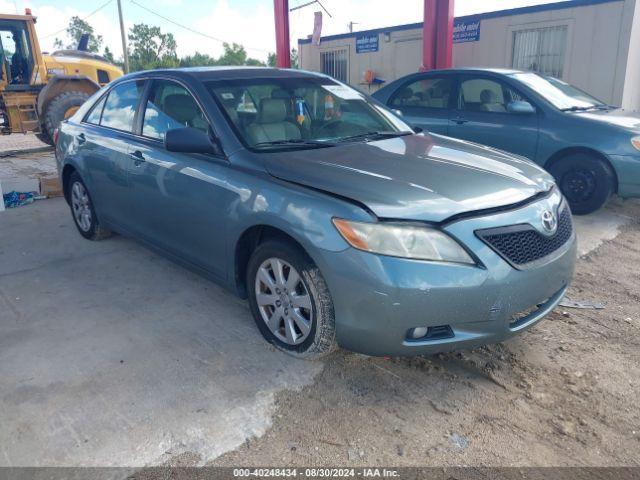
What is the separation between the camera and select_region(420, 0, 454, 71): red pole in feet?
30.7

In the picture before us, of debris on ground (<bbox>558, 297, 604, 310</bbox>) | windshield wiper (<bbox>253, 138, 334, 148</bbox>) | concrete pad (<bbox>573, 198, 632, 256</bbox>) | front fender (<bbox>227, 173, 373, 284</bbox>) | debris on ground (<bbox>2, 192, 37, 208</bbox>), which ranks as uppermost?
windshield wiper (<bbox>253, 138, 334, 148</bbox>)

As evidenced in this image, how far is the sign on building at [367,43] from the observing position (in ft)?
45.2

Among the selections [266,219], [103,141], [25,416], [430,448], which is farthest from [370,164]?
[103,141]

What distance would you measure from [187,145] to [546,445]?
8.10 feet

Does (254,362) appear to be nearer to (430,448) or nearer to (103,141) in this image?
(430,448)

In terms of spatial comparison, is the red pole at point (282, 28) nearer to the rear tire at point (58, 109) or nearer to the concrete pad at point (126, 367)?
the rear tire at point (58, 109)

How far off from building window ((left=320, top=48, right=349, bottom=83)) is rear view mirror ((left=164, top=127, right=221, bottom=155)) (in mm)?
11968

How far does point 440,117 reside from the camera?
6.95 metres

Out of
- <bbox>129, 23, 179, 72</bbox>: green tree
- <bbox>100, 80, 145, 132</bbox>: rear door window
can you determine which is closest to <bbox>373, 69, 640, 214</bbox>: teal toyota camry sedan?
<bbox>100, 80, 145, 132</bbox>: rear door window

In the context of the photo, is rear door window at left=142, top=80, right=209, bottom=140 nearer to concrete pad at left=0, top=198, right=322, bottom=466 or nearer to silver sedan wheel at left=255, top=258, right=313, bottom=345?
silver sedan wheel at left=255, top=258, right=313, bottom=345

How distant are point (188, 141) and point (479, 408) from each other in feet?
7.18

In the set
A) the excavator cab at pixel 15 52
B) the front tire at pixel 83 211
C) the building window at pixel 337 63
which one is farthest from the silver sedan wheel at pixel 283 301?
the building window at pixel 337 63

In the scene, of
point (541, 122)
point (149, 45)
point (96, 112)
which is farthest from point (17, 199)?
point (149, 45)

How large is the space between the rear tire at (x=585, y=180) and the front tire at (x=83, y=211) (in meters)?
4.84
